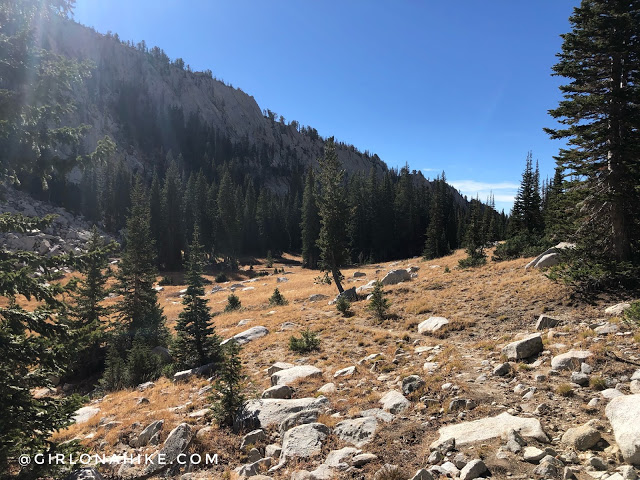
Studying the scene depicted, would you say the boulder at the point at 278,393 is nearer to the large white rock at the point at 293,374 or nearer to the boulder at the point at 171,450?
the large white rock at the point at 293,374

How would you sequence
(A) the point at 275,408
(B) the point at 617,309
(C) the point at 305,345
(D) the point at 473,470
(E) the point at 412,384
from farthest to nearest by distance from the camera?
(C) the point at 305,345 < (B) the point at 617,309 < (A) the point at 275,408 < (E) the point at 412,384 < (D) the point at 473,470

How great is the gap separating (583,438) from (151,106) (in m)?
177

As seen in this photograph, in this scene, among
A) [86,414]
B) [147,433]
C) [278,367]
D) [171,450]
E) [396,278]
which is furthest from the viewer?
[396,278]

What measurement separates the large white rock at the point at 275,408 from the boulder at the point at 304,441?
45.5 inches

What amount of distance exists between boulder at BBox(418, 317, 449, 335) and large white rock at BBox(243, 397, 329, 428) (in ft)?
22.4

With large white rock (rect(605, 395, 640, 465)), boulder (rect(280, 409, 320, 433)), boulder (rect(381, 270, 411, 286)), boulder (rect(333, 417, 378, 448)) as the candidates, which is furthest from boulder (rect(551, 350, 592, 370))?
boulder (rect(381, 270, 411, 286))

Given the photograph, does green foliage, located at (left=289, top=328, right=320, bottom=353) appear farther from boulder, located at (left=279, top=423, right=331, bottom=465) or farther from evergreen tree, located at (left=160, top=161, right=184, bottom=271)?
evergreen tree, located at (left=160, top=161, right=184, bottom=271)

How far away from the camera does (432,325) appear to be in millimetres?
14094

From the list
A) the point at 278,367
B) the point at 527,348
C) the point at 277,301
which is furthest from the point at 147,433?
the point at 277,301

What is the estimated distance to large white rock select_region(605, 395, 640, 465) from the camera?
4.19m

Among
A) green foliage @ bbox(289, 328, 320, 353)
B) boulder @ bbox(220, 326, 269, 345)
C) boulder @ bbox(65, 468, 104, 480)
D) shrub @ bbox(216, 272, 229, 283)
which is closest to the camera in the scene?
boulder @ bbox(65, 468, 104, 480)

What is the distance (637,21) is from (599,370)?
14622 mm

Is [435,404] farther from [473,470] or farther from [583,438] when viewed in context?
[583,438]

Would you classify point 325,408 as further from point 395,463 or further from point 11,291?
point 11,291
